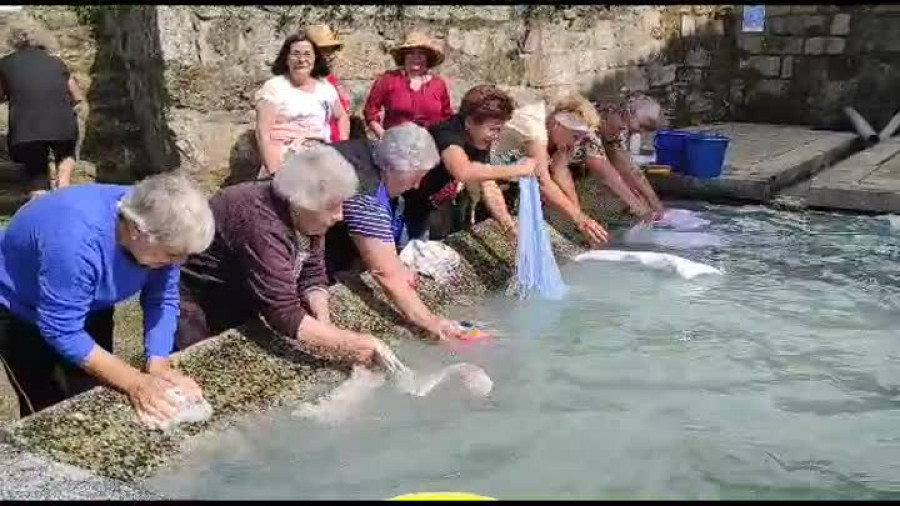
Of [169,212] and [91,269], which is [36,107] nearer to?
[91,269]

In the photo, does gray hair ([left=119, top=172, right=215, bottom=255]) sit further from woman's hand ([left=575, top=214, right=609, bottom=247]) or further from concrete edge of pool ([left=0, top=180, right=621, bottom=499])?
woman's hand ([left=575, top=214, right=609, bottom=247])

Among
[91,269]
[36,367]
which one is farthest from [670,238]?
[91,269]

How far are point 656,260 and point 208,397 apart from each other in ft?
10.7

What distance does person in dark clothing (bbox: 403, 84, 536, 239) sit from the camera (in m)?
4.85

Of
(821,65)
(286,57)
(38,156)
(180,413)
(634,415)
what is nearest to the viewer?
(180,413)

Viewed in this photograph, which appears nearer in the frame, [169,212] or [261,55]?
[169,212]

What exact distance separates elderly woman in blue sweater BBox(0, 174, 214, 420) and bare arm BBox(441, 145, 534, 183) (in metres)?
1.82

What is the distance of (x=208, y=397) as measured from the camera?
3.54m

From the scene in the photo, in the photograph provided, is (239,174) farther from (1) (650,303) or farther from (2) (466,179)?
(1) (650,303)

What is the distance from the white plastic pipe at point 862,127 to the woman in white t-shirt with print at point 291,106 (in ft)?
24.5

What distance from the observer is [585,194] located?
7.22 m

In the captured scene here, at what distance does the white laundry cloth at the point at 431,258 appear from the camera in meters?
5.03

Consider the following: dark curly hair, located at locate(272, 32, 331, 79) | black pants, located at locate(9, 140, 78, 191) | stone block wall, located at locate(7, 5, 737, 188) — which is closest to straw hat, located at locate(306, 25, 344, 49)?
dark curly hair, located at locate(272, 32, 331, 79)

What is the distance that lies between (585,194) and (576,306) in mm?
2101
